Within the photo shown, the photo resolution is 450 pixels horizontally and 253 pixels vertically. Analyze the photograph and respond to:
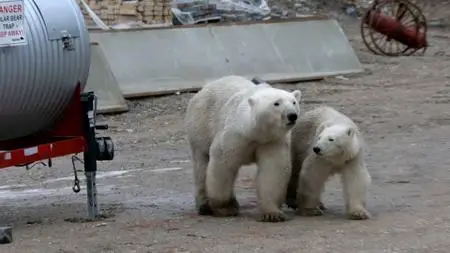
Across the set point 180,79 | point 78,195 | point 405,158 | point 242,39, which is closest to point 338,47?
point 242,39

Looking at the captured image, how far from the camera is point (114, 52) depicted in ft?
56.9

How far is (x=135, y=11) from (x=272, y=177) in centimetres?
1503

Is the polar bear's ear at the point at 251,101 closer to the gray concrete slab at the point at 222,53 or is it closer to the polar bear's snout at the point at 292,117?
the polar bear's snout at the point at 292,117

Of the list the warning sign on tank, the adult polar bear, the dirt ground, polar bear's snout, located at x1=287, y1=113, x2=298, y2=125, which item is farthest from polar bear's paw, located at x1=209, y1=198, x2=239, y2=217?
the warning sign on tank

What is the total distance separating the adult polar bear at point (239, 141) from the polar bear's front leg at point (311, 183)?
0.17m

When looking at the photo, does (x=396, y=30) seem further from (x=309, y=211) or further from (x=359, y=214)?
(x=359, y=214)

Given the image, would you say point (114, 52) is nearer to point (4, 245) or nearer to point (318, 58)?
point (318, 58)

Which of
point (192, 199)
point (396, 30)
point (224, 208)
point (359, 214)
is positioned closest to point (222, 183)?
point (224, 208)

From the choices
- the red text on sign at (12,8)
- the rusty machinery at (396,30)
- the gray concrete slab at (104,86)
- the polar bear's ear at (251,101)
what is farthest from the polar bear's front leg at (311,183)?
the rusty machinery at (396,30)

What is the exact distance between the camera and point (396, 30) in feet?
76.6

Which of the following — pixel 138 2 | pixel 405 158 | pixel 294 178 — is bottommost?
pixel 138 2

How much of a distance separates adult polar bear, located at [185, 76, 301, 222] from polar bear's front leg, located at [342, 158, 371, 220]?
0.46 metres

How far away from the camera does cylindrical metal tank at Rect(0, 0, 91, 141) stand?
8016 millimetres

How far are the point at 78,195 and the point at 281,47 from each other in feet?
32.5
